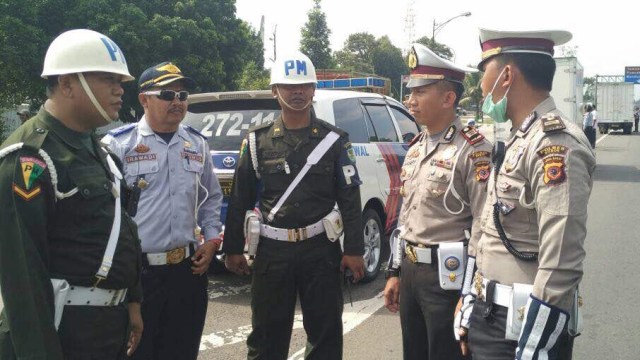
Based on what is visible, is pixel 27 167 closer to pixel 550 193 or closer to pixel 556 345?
pixel 550 193

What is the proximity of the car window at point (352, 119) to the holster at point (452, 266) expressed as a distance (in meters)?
3.05

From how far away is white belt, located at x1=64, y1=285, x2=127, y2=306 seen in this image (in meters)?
2.21

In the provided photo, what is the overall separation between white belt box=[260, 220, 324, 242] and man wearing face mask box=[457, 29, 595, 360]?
1.17 metres

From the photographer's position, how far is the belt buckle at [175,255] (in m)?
3.34

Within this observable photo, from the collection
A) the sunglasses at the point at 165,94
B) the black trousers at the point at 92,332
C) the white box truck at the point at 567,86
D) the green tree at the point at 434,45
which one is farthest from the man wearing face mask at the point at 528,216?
the green tree at the point at 434,45

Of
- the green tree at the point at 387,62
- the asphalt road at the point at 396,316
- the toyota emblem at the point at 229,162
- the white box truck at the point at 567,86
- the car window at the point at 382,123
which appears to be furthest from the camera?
the green tree at the point at 387,62

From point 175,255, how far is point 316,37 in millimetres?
51595

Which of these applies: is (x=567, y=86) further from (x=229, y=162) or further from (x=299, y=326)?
(x=299, y=326)

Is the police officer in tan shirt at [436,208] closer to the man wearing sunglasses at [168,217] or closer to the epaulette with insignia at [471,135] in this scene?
the epaulette with insignia at [471,135]

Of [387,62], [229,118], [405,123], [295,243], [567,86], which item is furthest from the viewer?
[387,62]

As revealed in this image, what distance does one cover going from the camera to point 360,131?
621 cm

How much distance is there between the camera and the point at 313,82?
11.7 feet

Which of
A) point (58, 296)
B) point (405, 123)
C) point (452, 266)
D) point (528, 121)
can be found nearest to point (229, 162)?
point (405, 123)

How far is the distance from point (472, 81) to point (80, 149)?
50363 millimetres
